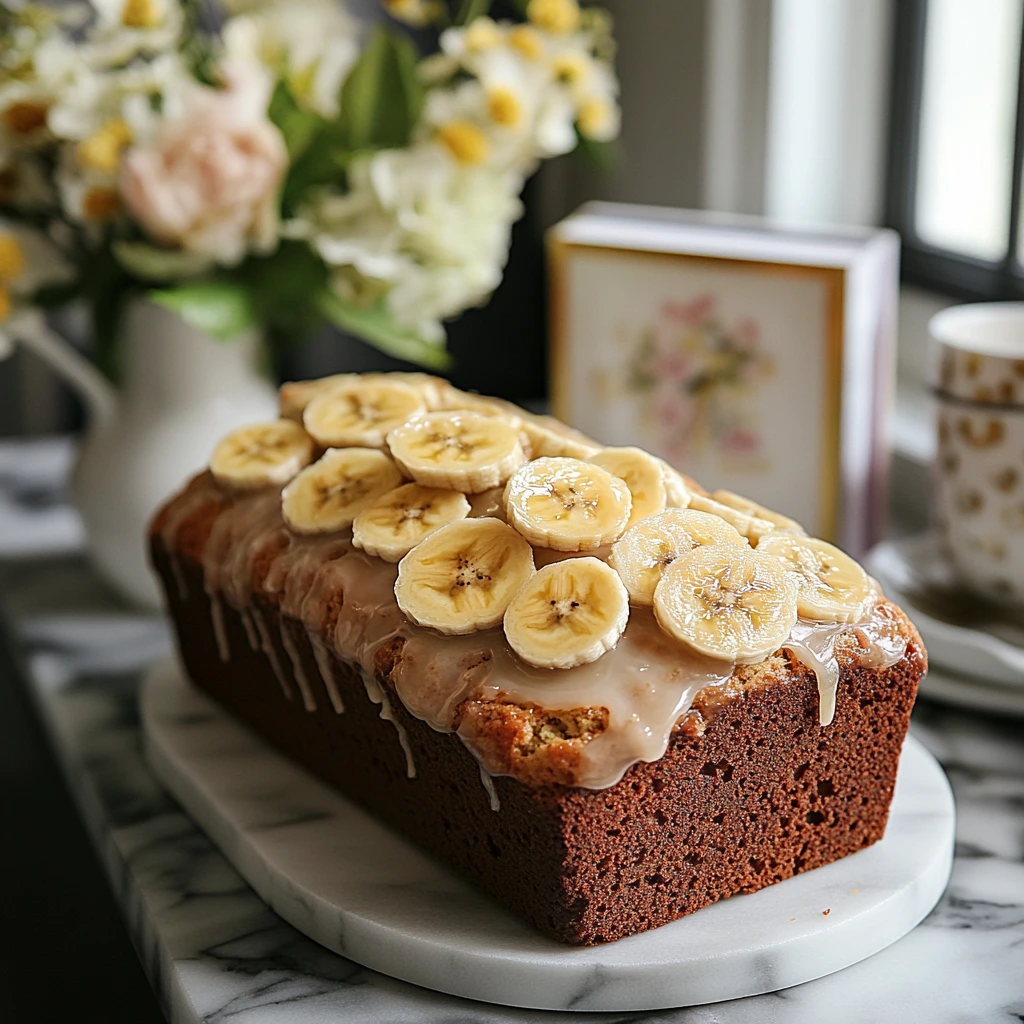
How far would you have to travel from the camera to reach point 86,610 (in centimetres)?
146

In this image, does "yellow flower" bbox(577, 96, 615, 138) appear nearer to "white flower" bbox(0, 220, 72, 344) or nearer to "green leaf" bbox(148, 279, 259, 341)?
"green leaf" bbox(148, 279, 259, 341)

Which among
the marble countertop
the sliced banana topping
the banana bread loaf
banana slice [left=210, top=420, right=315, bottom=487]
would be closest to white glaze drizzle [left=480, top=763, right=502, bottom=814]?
the banana bread loaf

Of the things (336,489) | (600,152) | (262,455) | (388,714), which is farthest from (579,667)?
(600,152)

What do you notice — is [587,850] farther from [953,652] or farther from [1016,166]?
[1016,166]

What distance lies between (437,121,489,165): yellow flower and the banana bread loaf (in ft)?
1.38

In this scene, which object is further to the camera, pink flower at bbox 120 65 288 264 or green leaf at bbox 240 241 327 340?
green leaf at bbox 240 241 327 340

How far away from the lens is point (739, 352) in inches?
54.8

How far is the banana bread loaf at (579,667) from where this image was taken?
78 centimetres

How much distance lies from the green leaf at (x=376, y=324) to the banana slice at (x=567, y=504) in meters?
0.50

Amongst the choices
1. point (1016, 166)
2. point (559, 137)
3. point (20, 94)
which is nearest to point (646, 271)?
point (559, 137)

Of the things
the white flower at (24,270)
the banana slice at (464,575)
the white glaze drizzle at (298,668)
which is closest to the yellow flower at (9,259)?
the white flower at (24,270)

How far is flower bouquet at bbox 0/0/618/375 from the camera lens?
1229 millimetres

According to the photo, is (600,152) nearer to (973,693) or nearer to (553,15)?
(553,15)

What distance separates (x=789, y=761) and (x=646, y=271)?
718 millimetres
